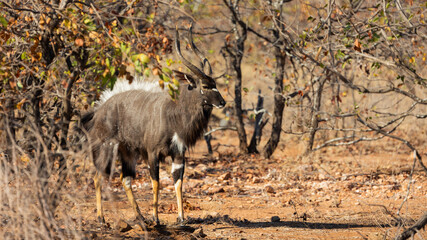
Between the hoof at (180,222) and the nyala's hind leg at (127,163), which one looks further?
the nyala's hind leg at (127,163)

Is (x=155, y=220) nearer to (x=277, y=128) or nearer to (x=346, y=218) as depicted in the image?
(x=346, y=218)

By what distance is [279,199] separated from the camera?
27.2 ft

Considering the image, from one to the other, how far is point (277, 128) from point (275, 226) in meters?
4.96

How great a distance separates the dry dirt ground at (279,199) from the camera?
6141 millimetres

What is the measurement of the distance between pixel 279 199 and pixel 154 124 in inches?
107

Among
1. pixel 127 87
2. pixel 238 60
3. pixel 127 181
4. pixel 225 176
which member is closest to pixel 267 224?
pixel 127 181

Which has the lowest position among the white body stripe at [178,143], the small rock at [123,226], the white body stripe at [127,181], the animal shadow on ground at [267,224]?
the animal shadow on ground at [267,224]

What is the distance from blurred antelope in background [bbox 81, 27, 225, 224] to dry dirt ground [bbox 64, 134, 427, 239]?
57cm

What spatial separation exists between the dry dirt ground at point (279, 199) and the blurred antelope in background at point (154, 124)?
1.88 ft

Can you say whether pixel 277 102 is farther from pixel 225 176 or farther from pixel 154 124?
pixel 154 124

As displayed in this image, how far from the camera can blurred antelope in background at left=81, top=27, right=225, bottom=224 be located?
6.50 meters

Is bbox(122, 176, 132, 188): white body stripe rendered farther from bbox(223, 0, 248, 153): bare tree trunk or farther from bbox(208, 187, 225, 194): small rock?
bbox(223, 0, 248, 153): bare tree trunk

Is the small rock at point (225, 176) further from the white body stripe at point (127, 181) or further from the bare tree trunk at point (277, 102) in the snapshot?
the white body stripe at point (127, 181)

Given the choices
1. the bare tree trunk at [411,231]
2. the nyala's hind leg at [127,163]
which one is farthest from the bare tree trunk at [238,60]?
the bare tree trunk at [411,231]
